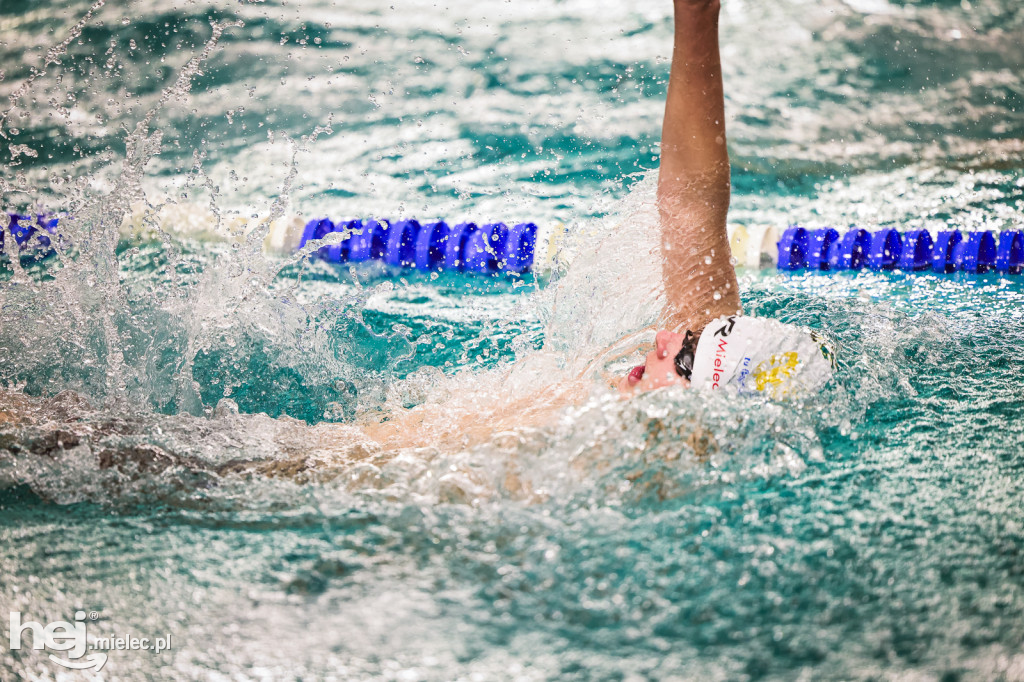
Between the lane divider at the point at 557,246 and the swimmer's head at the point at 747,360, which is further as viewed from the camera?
the lane divider at the point at 557,246

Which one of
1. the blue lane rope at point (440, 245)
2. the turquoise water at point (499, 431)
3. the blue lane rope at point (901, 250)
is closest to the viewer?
the turquoise water at point (499, 431)

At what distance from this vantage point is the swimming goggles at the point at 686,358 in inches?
70.4

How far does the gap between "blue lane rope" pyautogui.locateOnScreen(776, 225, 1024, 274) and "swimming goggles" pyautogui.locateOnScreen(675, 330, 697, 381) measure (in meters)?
1.95

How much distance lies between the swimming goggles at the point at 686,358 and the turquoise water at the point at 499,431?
8 cm

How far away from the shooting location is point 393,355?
107 inches

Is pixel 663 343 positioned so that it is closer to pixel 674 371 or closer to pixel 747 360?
pixel 674 371

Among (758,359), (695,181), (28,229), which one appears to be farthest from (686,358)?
(28,229)

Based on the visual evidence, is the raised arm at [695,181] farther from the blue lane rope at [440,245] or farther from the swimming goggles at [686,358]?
the blue lane rope at [440,245]

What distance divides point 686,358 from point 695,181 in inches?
17.9

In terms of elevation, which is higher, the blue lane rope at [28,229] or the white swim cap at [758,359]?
the blue lane rope at [28,229]

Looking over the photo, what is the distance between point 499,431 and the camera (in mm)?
1779

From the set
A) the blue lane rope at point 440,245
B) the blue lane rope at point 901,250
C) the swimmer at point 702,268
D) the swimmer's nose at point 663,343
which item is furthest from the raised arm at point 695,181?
the blue lane rope at point 901,250

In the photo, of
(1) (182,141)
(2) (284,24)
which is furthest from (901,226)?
(2) (284,24)

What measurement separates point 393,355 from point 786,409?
4.38 feet
